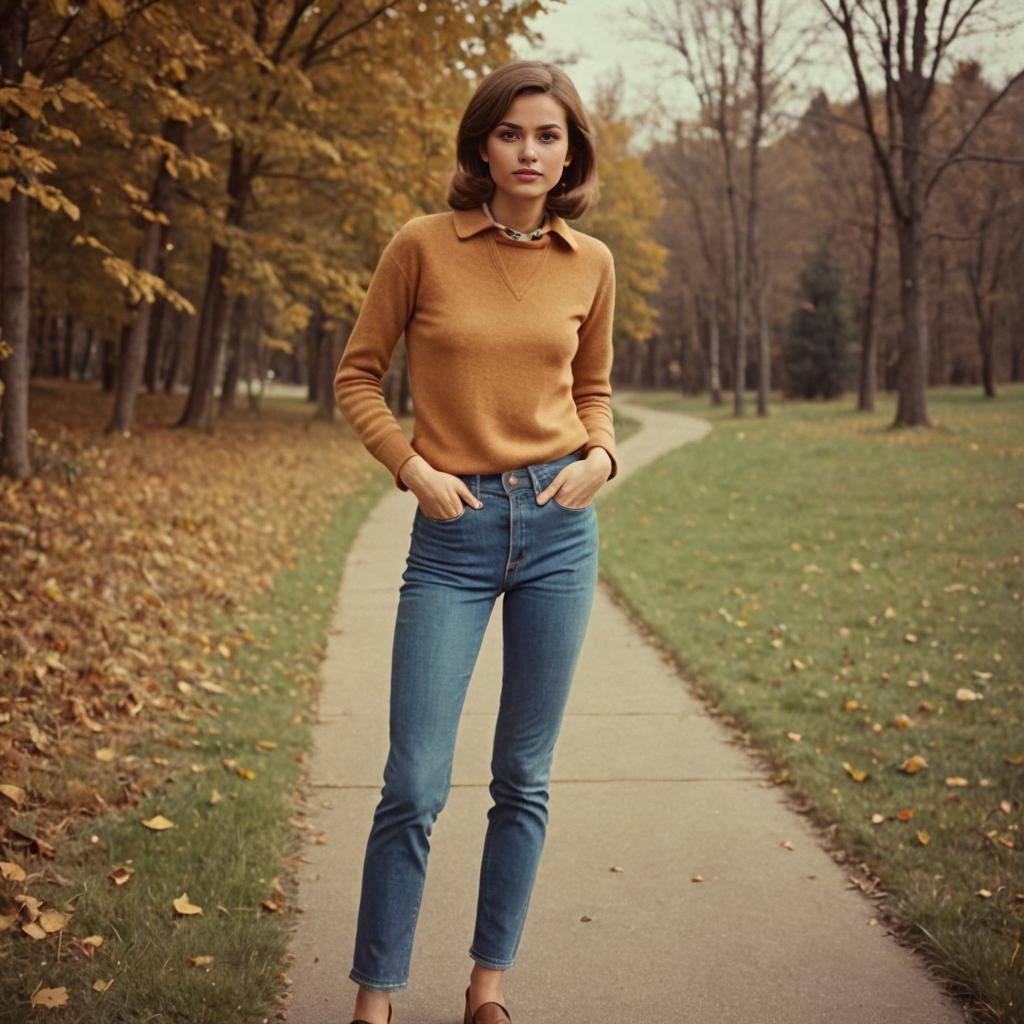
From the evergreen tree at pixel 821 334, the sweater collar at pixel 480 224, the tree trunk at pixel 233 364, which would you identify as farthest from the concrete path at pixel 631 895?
the evergreen tree at pixel 821 334

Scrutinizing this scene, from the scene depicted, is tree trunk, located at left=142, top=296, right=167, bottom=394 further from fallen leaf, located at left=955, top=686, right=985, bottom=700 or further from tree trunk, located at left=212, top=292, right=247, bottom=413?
fallen leaf, located at left=955, top=686, right=985, bottom=700

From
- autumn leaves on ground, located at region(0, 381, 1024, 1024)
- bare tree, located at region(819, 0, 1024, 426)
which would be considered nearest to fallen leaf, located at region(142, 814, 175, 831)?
autumn leaves on ground, located at region(0, 381, 1024, 1024)

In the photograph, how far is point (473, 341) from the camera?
90.2 inches

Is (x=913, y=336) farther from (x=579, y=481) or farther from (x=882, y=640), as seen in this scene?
(x=579, y=481)

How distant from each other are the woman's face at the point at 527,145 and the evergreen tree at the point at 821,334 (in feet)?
125

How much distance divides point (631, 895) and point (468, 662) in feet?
4.83

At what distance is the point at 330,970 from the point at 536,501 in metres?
1.54

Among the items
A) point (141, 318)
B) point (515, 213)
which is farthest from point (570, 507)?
point (141, 318)

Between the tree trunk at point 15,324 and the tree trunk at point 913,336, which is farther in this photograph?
the tree trunk at point 913,336

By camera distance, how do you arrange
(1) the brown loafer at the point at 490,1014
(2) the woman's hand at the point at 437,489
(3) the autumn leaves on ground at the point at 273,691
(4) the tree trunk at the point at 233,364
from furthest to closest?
1. (4) the tree trunk at the point at 233,364
2. (3) the autumn leaves on ground at the point at 273,691
3. (1) the brown loafer at the point at 490,1014
4. (2) the woman's hand at the point at 437,489

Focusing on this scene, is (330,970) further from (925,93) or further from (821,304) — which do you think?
(821,304)

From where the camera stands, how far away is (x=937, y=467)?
13453 millimetres

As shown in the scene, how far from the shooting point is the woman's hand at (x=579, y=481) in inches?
92.9

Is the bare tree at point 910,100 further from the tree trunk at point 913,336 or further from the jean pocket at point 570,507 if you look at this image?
the jean pocket at point 570,507
